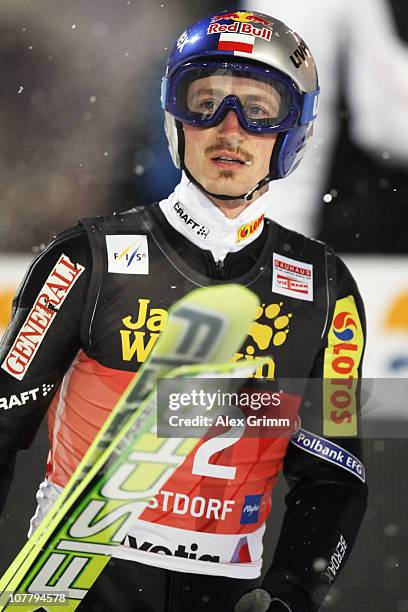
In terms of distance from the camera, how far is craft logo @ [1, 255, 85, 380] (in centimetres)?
172

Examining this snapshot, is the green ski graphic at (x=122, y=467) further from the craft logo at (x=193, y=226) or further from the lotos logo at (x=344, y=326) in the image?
the lotos logo at (x=344, y=326)

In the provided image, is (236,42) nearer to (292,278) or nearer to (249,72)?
(249,72)

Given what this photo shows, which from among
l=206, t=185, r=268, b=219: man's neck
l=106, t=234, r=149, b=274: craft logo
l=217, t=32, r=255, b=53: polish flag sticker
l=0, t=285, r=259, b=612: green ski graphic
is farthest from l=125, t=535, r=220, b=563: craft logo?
l=217, t=32, r=255, b=53: polish flag sticker

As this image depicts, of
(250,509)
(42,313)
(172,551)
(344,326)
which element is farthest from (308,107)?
(172,551)

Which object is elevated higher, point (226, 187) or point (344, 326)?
point (226, 187)

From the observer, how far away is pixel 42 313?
5.65 ft

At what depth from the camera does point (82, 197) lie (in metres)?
2.56

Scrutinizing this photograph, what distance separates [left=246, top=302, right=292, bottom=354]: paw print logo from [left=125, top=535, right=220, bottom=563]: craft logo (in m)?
0.38

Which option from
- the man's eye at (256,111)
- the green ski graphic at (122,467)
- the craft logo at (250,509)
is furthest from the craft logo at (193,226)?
the craft logo at (250,509)

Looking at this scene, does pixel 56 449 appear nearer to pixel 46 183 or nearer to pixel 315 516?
pixel 315 516

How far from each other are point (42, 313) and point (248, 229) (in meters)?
0.43

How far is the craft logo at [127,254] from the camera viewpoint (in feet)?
5.85

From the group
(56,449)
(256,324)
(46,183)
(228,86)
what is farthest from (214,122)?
(46,183)

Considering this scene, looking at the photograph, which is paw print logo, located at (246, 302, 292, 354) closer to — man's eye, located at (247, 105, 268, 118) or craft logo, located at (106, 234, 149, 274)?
craft logo, located at (106, 234, 149, 274)
